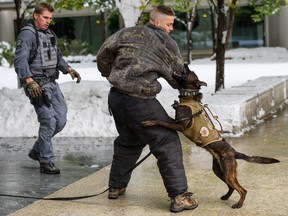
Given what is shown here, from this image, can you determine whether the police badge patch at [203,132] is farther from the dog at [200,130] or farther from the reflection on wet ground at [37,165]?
the reflection on wet ground at [37,165]

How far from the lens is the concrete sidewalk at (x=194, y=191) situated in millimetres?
5410

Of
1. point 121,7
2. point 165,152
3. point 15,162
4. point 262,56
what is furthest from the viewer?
point 262,56

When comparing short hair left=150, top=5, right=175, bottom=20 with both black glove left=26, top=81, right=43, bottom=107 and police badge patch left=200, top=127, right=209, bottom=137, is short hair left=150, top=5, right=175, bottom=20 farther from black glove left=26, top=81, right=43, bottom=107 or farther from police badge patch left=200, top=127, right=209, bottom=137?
black glove left=26, top=81, right=43, bottom=107

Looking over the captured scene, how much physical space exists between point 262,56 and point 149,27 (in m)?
26.0

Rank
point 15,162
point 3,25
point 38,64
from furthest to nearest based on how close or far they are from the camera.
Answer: point 3,25 < point 15,162 < point 38,64

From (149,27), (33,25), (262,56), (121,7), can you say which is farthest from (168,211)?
(262,56)

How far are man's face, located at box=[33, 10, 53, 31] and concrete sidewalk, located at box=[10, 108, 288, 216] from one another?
1.71 meters

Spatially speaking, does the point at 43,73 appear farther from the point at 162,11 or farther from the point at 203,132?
the point at 203,132

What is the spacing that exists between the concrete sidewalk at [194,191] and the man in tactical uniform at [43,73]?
71 centimetres

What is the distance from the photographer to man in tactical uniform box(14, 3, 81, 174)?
267 inches

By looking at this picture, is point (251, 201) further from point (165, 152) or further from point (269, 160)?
point (165, 152)

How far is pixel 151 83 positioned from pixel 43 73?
83.2 inches

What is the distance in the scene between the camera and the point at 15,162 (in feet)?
26.2

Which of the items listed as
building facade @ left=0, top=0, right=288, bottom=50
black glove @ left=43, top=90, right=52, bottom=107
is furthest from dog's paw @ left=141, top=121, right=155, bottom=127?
building facade @ left=0, top=0, right=288, bottom=50
